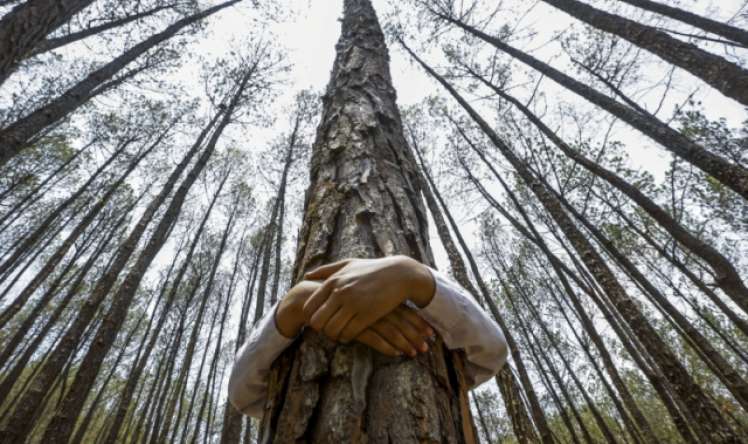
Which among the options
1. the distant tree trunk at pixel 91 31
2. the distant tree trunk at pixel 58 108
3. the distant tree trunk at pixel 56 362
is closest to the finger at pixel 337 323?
the distant tree trunk at pixel 58 108

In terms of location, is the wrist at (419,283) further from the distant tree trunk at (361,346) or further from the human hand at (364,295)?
the distant tree trunk at (361,346)

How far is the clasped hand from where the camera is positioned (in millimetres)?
773

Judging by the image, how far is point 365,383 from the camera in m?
0.76

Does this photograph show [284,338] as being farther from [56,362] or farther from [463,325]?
[56,362]

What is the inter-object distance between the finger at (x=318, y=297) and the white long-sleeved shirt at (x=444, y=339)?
5.6 inches

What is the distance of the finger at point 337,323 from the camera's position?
2.53ft

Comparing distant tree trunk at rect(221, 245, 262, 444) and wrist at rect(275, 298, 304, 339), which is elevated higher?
distant tree trunk at rect(221, 245, 262, 444)

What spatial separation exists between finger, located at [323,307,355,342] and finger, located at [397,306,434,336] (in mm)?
137

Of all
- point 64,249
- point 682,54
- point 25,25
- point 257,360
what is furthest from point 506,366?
point 64,249

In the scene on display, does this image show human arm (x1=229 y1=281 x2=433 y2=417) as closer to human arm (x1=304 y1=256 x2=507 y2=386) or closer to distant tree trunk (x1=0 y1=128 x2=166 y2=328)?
human arm (x1=304 y1=256 x2=507 y2=386)

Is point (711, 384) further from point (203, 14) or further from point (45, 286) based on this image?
point (45, 286)

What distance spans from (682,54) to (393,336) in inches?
213

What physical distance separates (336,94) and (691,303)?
13948mm

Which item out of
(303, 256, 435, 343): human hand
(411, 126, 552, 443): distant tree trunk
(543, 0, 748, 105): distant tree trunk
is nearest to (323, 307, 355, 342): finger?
(303, 256, 435, 343): human hand
